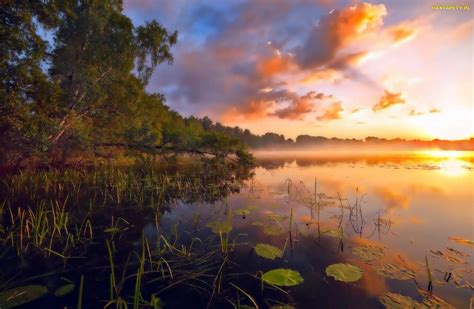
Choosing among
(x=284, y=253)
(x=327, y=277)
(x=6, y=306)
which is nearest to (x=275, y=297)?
(x=327, y=277)

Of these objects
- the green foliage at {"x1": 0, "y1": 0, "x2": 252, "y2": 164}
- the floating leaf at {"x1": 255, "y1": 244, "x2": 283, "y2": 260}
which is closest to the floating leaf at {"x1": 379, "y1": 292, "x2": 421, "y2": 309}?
the floating leaf at {"x1": 255, "y1": 244, "x2": 283, "y2": 260}

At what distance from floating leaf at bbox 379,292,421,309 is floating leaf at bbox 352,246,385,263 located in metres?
1.55

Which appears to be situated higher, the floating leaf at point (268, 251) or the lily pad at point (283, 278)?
the lily pad at point (283, 278)

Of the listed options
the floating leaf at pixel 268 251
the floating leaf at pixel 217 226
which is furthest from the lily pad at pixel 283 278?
the floating leaf at pixel 217 226

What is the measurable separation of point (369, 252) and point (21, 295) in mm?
8411

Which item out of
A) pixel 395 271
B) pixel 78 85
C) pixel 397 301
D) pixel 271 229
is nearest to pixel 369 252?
A: pixel 395 271

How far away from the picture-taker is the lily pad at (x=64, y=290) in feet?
14.3

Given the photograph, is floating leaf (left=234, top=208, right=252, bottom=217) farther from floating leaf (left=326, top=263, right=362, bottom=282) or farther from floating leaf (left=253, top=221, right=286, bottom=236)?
floating leaf (left=326, top=263, right=362, bottom=282)

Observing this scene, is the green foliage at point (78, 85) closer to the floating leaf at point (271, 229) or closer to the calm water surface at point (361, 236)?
the calm water surface at point (361, 236)

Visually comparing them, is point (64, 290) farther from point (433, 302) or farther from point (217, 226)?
point (433, 302)

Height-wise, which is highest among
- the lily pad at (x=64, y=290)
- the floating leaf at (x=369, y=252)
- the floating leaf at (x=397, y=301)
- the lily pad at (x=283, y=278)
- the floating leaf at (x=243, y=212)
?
the lily pad at (x=283, y=278)

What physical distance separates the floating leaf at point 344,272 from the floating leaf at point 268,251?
139cm

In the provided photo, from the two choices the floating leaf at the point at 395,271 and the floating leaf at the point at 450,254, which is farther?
the floating leaf at the point at 450,254

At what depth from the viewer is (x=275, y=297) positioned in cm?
442
